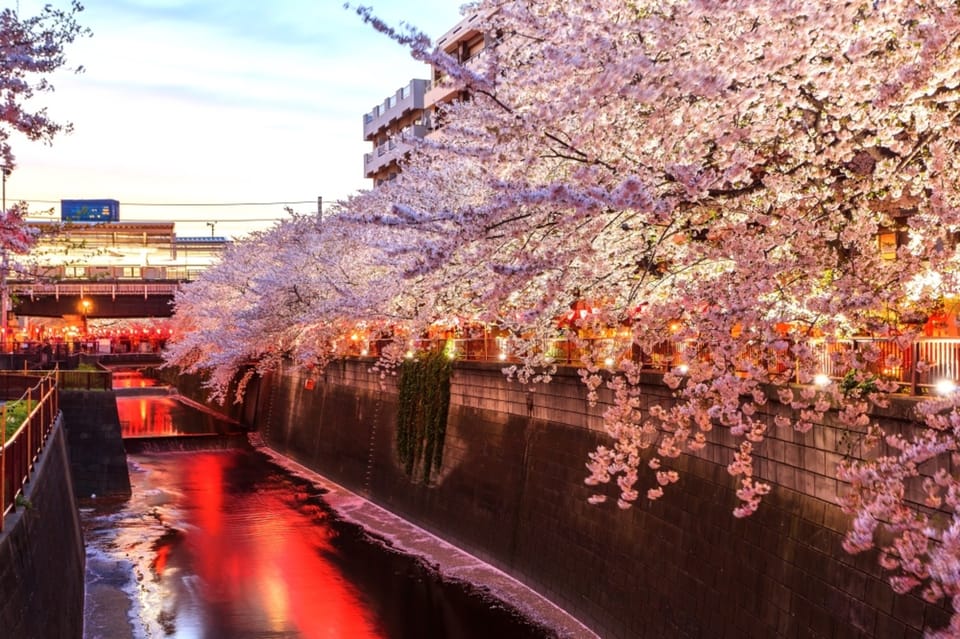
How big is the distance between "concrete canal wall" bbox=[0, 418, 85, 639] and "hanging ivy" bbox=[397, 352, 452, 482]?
31.7ft

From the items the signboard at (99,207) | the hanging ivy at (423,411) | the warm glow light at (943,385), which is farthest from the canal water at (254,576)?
the signboard at (99,207)

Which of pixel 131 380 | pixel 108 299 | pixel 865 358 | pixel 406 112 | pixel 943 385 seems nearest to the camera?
pixel 943 385

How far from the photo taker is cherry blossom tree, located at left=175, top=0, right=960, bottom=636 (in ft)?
27.0

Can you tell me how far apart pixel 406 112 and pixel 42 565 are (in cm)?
5068

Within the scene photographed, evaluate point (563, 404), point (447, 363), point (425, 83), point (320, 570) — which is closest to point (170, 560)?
point (320, 570)

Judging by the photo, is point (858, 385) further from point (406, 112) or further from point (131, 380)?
point (131, 380)

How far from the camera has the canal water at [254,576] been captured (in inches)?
→ 768

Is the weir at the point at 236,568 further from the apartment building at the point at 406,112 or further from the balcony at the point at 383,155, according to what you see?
the balcony at the point at 383,155

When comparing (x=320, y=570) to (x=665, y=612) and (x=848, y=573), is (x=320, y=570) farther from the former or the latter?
(x=848, y=573)

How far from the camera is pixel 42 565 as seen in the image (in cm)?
1346

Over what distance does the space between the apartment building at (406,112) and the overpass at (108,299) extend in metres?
15.8

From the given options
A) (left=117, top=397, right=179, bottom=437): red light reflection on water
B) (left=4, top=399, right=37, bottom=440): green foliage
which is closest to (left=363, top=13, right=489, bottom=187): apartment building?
(left=117, top=397, right=179, bottom=437): red light reflection on water

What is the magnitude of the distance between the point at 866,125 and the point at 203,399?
61.4 meters

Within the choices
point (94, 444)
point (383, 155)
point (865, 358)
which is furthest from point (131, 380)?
point (865, 358)
